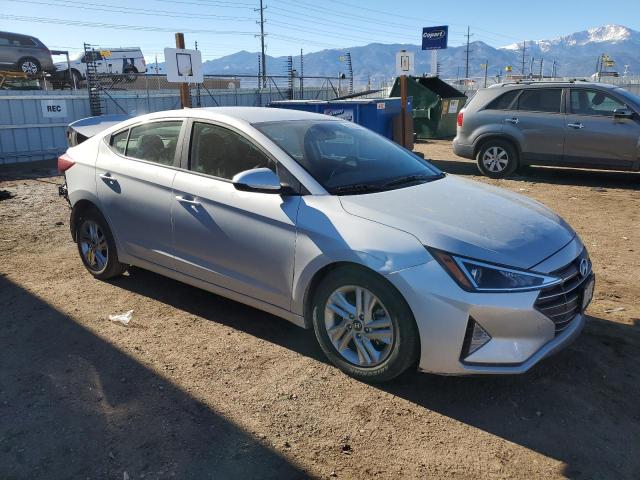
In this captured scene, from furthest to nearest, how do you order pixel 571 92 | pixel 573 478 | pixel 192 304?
pixel 571 92
pixel 192 304
pixel 573 478

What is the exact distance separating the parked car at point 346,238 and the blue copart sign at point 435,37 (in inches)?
836

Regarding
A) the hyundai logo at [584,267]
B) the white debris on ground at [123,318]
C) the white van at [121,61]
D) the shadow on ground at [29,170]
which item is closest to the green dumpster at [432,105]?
the shadow on ground at [29,170]

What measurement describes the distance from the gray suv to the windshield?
21.3ft

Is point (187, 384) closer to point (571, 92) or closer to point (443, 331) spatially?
point (443, 331)

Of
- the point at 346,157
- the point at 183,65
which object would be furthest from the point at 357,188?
the point at 183,65

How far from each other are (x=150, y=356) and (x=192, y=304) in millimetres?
902

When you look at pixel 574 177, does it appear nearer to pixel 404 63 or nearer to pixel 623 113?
pixel 623 113

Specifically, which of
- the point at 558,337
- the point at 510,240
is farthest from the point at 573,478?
the point at 510,240

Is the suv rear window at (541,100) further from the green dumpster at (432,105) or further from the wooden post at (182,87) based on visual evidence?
the green dumpster at (432,105)

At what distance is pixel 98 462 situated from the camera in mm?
2609

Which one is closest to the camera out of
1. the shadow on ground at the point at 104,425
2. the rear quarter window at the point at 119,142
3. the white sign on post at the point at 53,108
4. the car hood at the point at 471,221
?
the shadow on ground at the point at 104,425

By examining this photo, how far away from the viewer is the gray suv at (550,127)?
9.24m

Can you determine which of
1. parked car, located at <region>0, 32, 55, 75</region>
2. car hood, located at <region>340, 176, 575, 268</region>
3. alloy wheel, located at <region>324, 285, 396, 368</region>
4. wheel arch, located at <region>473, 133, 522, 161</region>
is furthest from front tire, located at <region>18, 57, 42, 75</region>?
alloy wheel, located at <region>324, 285, 396, 368</region>

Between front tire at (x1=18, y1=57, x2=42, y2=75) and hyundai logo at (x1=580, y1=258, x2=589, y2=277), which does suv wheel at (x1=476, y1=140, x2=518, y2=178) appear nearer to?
hyundai logo at (x1=580, y1=258, x2=589, y2=277)
